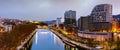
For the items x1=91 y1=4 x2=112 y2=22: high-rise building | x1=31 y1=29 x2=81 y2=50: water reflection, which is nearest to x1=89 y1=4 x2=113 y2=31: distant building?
x1=91 y1=4 x2=112 y2=22: high-rise building

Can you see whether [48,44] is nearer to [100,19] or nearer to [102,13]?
[100,19]

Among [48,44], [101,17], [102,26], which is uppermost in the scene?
[101,17]

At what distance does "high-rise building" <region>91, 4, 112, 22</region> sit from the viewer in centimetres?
3947

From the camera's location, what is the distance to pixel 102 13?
4056 centimetres

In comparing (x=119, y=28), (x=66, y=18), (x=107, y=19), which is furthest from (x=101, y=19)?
(x=66, y=18)

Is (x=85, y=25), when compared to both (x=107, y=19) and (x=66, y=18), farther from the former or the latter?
(x=66, y=18)

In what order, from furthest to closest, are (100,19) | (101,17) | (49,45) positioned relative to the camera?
(100,19) → (101,17) → (49,45)

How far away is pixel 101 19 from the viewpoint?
3947 centimetres

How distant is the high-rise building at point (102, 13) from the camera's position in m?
39.5

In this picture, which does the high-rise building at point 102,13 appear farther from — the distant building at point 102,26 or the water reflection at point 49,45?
the water reflection at point 49,45

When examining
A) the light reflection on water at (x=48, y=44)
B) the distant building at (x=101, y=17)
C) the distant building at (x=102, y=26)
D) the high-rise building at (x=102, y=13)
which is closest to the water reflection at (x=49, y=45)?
the light reflection on water at (x=48, y=44)

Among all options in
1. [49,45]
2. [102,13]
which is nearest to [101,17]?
[102,13]

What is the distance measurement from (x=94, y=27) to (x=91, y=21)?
11.5 feet

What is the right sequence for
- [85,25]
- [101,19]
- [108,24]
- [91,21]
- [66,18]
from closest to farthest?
1. [108,24]
2. [101,19]
3. [91,21]
4. [85,25]
5. [66,18]
